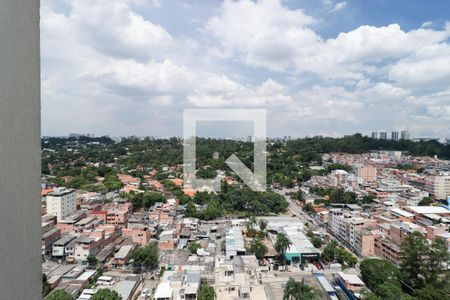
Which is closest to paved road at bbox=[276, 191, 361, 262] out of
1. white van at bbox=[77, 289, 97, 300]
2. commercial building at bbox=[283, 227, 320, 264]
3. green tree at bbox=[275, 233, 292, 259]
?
commercial building at bbox=[283, 227, 320, 264]

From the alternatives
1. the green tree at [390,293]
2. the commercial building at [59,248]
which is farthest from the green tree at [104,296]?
the green tree at [390,293]

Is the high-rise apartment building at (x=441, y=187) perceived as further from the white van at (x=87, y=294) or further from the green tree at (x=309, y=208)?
the white van at (x=87, y=294)

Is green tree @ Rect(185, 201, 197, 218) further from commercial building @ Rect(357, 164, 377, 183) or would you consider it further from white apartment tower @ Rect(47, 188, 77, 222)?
commercial building @ Rect(357, 164, 377, 183)

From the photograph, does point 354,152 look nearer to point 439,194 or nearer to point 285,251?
point 439,194

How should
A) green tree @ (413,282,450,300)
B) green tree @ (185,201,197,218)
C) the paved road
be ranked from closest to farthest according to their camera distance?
green tree @ (413,282,450,300)
the paved road
green tree @ (185,201,197,218)

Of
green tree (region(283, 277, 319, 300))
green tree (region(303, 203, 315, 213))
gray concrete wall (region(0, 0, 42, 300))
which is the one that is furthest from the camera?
green tree (region(303, 203, 315, 213))

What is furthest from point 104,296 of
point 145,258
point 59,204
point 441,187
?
point 441,187

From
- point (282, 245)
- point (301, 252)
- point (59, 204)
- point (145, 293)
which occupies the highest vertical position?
point (59, 204)

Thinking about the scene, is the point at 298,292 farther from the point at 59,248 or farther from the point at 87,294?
the point at 59,248
